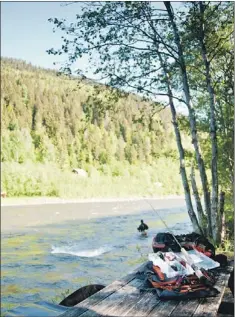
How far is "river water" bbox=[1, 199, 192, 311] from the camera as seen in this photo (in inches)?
405

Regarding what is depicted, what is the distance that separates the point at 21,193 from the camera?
5400 centimetres

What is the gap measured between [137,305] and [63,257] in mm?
11340

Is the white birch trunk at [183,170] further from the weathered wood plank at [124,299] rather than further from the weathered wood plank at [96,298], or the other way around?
the weathered wood plank at [124,299]

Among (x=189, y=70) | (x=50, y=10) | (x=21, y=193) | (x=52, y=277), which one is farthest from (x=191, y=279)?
(x=21, y=193)

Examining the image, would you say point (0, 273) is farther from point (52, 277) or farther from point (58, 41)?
point (58, 41)

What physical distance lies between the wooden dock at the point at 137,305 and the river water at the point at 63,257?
4.50 m

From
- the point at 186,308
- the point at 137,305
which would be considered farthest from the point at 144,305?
the point at 186,308

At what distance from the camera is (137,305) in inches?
136

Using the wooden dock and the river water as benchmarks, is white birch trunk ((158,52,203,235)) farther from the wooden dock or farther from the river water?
the wooden dock

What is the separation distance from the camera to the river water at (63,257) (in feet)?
33.7

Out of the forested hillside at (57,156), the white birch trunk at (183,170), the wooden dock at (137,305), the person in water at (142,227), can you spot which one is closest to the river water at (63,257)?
the person in water at (142,227)

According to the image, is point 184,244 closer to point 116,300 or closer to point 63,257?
point 116,300

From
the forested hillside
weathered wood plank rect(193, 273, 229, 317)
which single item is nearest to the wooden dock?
weathered wood plank rect(193, 273, 229, 317)

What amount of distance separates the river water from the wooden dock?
4.50 m
